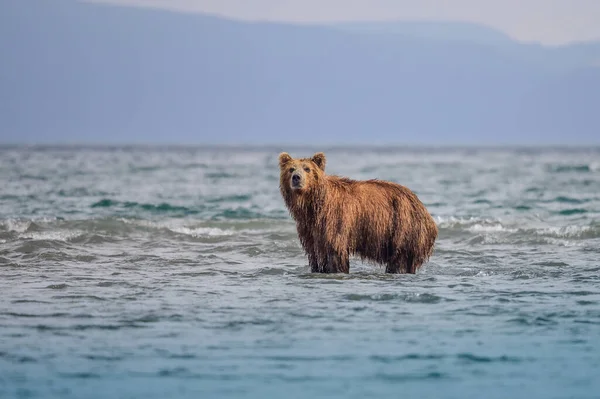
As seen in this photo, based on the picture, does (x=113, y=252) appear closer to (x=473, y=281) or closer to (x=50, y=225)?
(x=50, y=225)

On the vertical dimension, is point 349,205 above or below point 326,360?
above

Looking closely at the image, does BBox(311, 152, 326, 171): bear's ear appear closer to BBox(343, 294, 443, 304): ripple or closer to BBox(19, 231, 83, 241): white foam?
BBox(343, 294, 443, 304): ripple

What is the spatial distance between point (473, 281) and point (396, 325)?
2.82 metres

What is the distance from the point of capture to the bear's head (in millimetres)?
10609

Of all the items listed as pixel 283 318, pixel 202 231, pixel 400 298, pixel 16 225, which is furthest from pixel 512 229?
pixel 283 318

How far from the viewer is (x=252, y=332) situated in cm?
796

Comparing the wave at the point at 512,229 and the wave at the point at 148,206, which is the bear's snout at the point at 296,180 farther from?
the wave at the point at 148,206

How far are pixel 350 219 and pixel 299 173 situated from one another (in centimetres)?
80

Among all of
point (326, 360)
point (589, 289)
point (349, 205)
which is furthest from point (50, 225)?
point (326, 360)

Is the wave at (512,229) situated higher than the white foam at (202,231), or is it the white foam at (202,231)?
the wave at (512,229)

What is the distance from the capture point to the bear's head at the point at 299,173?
1061 cm

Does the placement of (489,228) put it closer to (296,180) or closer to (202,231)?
(202,231)

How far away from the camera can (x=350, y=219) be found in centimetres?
1095

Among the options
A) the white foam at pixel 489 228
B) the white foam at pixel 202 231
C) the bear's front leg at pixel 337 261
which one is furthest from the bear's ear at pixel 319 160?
the white foam at pixel 489 228
